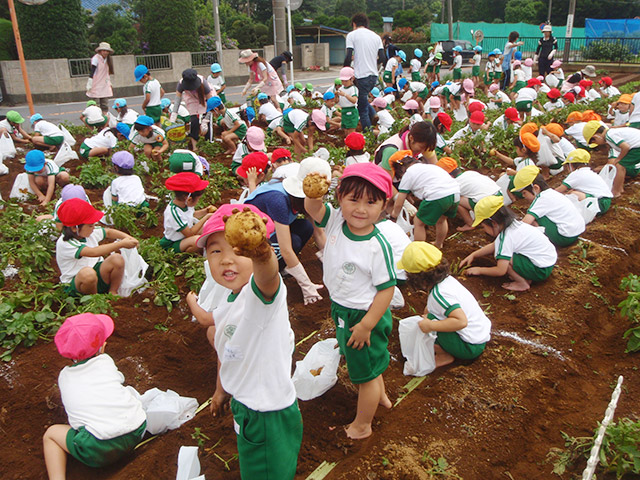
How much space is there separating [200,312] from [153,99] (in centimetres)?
848

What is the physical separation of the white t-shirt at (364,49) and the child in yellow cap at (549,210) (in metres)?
5.04

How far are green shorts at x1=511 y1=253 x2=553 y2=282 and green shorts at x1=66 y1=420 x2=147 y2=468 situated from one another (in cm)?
358

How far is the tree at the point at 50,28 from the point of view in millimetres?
19406

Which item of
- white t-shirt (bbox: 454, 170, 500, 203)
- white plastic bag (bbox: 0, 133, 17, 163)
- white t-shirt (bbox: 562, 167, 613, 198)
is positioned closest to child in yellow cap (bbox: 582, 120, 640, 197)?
white t-shirt (bbox: 562, 167, 613, 198)

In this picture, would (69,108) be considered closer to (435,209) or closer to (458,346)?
(435,209)

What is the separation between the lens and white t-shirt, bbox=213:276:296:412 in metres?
2.19

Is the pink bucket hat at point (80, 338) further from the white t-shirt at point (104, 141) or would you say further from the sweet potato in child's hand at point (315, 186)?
the white t-shirt at point (104, 141)

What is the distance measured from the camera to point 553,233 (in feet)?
18.6

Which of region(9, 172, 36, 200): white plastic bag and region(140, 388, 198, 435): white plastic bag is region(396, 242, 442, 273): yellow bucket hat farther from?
region(9, 172, 36, 200): white plastic bag

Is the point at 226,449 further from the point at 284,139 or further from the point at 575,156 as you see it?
the point at 284,139

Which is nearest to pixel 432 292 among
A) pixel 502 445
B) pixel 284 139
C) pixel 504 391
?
pixel 504 391

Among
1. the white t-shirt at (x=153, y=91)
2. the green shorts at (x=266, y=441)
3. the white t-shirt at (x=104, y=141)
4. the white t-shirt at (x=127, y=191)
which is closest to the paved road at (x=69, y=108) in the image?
the white t-shirt at (x=153, y=91)

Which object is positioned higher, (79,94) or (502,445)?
(79,94)

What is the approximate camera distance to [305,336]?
441 cm
